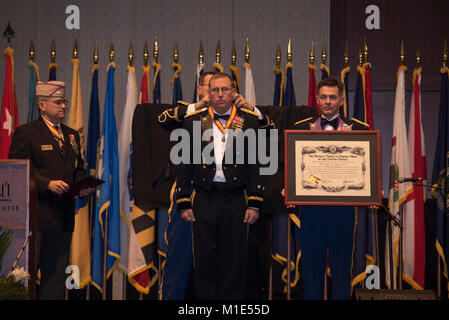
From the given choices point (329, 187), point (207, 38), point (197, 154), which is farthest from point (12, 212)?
point (207, 38)

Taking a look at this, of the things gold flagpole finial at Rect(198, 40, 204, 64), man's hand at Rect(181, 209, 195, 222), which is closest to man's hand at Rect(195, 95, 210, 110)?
man's hand at Rect(181, 209, 195, 222)

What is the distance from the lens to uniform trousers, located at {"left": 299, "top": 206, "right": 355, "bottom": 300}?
468 cm

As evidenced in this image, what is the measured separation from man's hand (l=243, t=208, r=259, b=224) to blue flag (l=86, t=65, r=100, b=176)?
1.87 meters

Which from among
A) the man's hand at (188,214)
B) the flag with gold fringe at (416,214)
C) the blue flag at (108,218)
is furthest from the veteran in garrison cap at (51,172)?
the flag with gold fringe at (416,214)

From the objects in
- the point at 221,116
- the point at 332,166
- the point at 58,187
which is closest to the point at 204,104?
the point at 221,116

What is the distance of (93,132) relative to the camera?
18.9 feet

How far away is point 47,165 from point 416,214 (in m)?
3.47

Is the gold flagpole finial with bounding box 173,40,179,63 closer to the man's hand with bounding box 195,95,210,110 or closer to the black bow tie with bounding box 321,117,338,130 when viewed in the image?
the man's hand with bounding box 195,95,210,110

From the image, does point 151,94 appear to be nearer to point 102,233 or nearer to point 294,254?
point 102,233

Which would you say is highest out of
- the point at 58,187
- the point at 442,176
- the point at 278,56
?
the point at 278,56

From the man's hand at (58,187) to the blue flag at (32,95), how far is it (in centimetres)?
109

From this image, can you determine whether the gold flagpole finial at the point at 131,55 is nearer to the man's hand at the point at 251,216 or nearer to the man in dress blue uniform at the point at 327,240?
the man in dress blue uniform at the point at 327,240

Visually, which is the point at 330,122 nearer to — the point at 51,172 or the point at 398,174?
the point at 398,174

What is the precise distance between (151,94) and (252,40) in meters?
1.25
